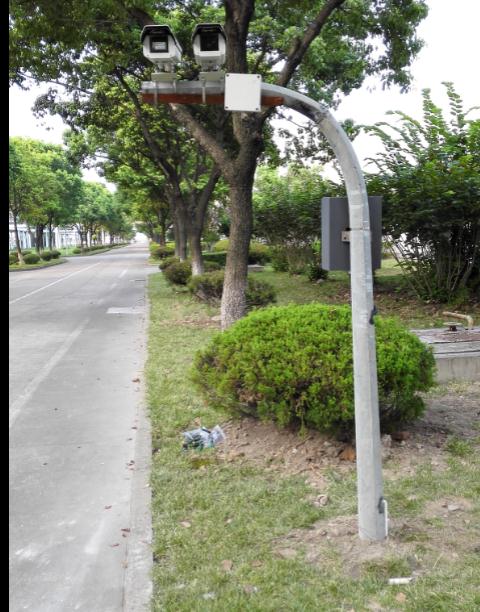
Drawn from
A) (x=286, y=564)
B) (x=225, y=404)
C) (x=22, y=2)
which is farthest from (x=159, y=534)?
(x=22, y=2)

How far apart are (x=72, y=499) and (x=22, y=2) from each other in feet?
28.3

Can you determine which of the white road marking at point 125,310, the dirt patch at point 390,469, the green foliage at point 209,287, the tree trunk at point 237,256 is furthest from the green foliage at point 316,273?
the dirt patch at point 390,469

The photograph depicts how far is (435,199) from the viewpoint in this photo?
11.6 meters

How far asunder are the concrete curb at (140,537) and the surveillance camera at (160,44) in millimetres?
2990

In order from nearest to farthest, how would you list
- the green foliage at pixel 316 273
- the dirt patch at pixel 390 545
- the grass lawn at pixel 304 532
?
the grass lawn at pixel 304 532, the dirt patch at pixel 390 545, the green foliage at pixel 316 273

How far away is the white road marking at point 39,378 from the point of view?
691cm

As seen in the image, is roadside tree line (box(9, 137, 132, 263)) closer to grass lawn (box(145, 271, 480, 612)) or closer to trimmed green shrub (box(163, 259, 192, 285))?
trimmed green shrub (box(163, 259, 192, 285))

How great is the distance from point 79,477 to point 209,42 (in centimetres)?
358

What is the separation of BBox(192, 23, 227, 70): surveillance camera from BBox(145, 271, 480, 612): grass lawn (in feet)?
9.63

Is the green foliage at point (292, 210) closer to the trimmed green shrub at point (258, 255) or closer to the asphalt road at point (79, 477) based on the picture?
the asphalt road at point (79, 477)

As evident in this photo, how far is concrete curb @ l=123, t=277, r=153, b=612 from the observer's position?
10.5 ft

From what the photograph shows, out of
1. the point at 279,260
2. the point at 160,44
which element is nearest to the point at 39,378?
the point at 160,44

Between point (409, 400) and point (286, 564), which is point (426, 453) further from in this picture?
point (286, 564)

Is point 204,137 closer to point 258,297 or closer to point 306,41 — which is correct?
point 306,41
